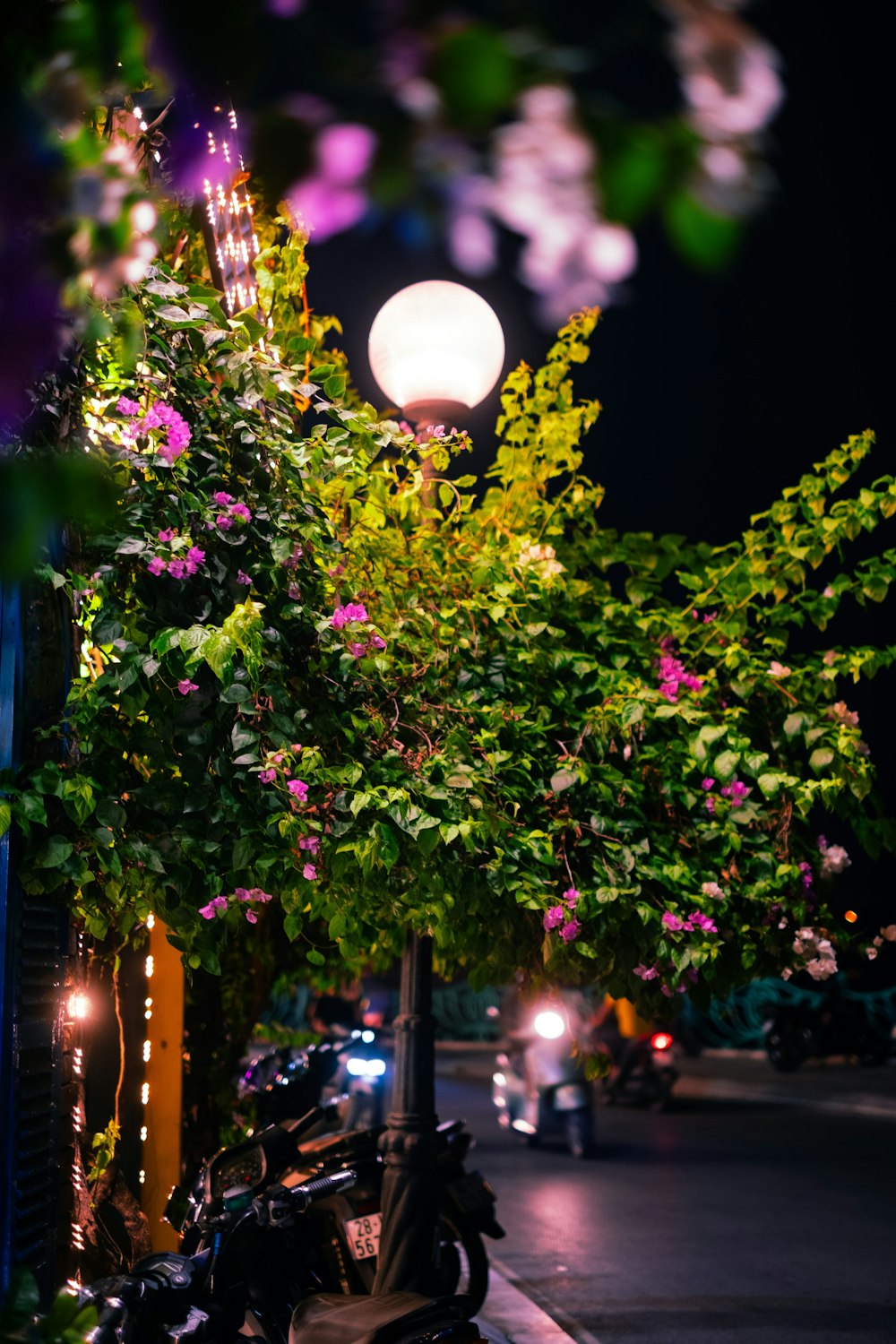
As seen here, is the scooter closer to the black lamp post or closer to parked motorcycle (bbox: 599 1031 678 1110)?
parked motorcycle (bbox: 599 1031 678 1110)

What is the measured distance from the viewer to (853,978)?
25.2 metres

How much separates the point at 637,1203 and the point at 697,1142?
4551 millimetres

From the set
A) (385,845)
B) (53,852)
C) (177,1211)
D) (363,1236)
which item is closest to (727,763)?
(385,845)

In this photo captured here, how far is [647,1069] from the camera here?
18.6 metres

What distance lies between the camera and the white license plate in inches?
215

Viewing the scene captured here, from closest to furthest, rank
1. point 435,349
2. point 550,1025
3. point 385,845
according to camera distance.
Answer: point 385,845
point 435,349
point 550,1025

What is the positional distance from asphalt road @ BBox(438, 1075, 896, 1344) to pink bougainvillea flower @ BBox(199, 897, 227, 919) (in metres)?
4.32

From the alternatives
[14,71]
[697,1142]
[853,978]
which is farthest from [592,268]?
[853,978]

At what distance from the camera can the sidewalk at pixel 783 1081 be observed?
18.2 m

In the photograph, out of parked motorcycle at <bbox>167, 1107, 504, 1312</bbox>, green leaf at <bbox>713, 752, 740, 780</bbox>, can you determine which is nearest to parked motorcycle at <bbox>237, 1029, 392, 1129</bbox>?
parked motorcycle at <bbox>167, 1107, 504, 1312</bbox>

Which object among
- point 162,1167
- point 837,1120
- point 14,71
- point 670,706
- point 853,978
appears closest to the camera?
point 14,71

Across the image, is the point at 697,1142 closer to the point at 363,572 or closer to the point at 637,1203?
the point at 637,1203

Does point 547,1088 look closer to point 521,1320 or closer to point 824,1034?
point 521,1320

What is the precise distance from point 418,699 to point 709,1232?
23.0 ft
